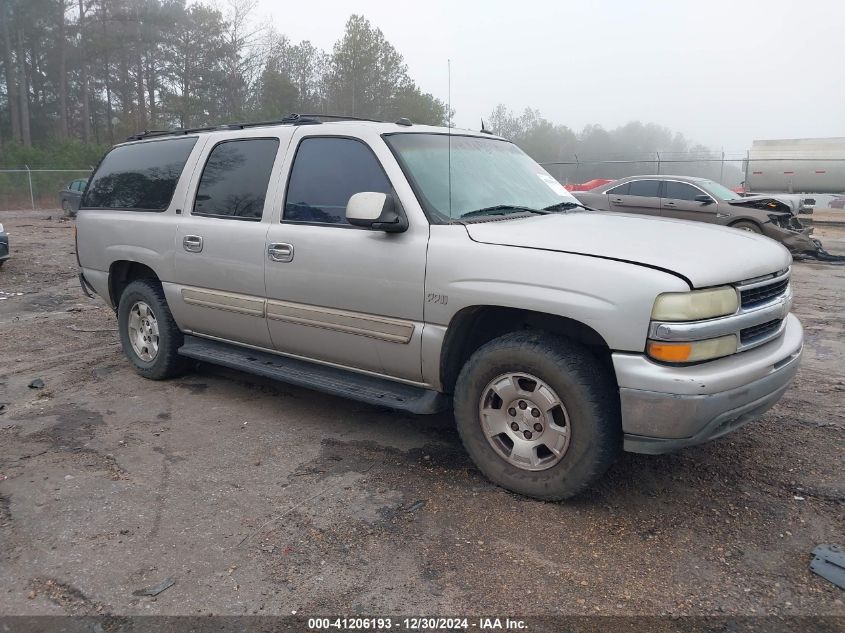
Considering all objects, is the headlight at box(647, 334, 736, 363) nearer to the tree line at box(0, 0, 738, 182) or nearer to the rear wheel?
the rear wheel

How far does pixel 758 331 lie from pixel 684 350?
63cm

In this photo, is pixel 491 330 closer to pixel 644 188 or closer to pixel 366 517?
pixel 366 517

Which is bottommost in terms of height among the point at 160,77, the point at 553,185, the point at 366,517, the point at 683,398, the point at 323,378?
the point at 366,517

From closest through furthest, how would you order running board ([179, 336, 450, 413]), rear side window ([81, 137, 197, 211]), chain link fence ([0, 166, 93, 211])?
running board ([179, 336, 450, 413]), rear side window ([81, 137, 197, 211]), chain link fence ([0, 166, 93, 211])

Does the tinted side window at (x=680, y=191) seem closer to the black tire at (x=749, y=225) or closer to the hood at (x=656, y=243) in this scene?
the black tire at (x=749, y=225)

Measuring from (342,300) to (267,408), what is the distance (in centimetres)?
136

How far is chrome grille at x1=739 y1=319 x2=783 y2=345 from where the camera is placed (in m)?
3.21

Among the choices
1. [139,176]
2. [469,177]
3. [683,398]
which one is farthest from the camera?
[139,176]

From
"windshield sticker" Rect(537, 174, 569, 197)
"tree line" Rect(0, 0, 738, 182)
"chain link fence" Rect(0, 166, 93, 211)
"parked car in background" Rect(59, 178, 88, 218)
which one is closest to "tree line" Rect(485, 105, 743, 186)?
"tree line" Rect(0, 0, 738, 182)

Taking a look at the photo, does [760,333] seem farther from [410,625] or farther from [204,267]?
[204,267]

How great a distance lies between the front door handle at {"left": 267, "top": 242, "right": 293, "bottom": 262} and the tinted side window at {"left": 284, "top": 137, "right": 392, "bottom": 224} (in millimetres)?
186

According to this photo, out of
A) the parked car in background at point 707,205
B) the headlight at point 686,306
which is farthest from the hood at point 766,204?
the headlight at point 686,306

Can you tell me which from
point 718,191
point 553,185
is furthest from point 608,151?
point 553,185

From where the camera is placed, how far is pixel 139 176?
18.1ft
